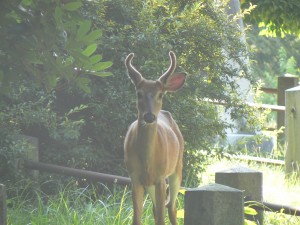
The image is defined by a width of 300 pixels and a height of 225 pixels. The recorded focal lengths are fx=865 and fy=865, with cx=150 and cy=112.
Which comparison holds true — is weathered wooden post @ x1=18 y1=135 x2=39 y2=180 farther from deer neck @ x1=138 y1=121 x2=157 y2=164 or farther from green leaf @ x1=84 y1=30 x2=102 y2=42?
green leaf @ x1=84 y1=30 x2=102 y2=42

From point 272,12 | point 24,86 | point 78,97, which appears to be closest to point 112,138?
point 78,97

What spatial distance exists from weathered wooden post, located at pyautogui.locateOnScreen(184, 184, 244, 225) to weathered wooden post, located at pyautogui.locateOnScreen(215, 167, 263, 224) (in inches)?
65.4

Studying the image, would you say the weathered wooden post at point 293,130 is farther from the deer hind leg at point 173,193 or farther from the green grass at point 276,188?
the deer hind leg at point 173,193

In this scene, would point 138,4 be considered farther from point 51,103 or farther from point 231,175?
point 231,175

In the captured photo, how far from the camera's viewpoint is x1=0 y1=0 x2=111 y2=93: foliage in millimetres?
3836

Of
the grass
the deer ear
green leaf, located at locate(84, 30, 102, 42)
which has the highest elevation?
green leaf, located at locate(84, 30, 102, 42)

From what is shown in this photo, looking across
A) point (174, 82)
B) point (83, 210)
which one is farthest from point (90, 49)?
point (83, 210)

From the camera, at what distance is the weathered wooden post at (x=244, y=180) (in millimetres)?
6070

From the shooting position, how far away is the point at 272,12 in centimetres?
1484

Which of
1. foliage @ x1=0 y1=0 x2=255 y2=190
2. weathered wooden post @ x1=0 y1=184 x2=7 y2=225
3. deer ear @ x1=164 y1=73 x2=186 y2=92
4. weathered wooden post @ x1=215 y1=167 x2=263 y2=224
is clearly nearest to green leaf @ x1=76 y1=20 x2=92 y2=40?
weathered wooden post @ x1=0 y1=184 x2=7 y2=225

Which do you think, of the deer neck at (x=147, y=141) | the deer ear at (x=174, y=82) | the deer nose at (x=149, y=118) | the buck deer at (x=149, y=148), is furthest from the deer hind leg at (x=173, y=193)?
the deer nose at (x=149, y=118)

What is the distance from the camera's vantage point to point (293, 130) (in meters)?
10.9

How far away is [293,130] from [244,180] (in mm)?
4950

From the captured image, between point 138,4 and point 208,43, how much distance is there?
0.88 metres
